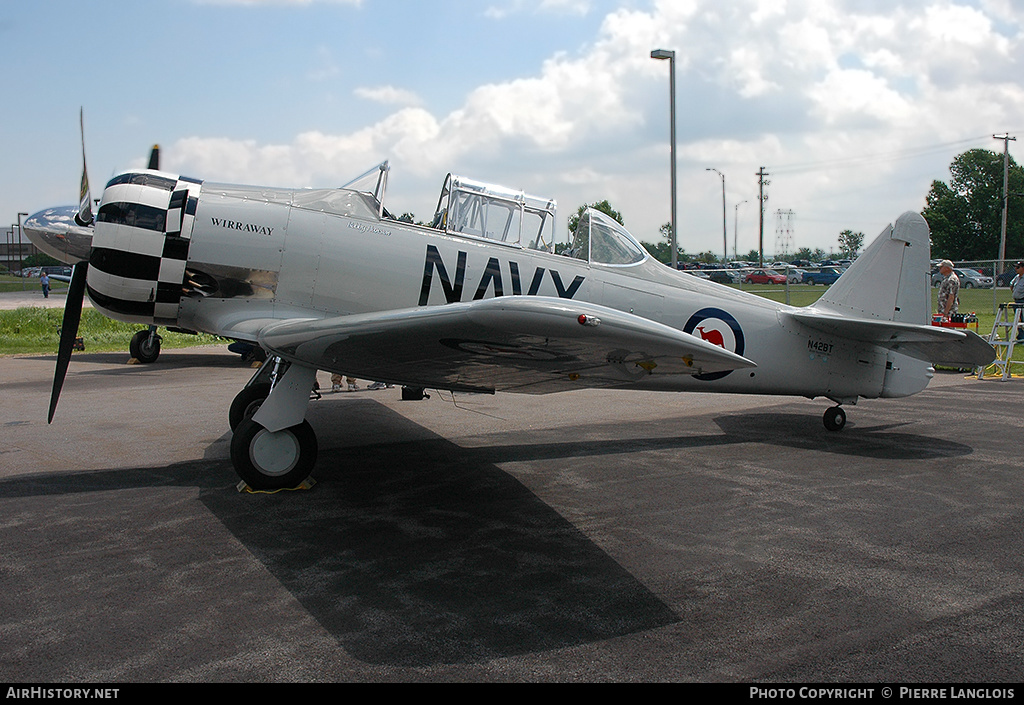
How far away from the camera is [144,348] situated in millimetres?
14727

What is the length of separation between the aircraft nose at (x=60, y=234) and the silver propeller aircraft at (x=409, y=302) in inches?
3.4

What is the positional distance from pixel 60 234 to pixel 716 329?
7.82 metres

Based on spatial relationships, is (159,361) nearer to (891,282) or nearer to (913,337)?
(891,282)

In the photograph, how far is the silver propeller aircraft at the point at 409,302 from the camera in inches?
178

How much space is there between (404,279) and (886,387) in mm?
5441

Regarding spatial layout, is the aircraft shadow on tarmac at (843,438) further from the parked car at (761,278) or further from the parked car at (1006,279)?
the parked car at (1006,279)

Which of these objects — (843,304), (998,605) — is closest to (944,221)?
(843,304)

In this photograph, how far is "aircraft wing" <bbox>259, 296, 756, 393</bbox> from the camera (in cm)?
348

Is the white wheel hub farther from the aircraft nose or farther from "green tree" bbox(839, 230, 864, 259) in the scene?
"green tree" bbox(839, 230, 864, 259)

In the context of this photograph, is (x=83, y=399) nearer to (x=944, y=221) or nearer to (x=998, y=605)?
(x=998, y=605)

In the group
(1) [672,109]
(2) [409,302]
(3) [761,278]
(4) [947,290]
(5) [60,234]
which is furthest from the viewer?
(3) [761,278]

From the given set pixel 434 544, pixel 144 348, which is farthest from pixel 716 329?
pixel 144 348

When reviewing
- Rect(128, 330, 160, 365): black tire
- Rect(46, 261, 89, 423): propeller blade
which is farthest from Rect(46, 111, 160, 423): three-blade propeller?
Rect(128, 330, 160, 365): black tire
